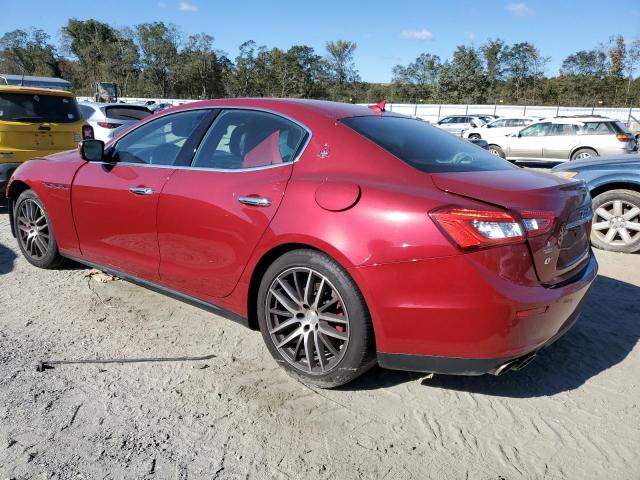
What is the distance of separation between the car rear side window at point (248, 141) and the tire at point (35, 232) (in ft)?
6.62

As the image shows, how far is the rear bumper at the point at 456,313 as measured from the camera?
7.65 ft

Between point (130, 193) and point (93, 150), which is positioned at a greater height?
point (93, 150)

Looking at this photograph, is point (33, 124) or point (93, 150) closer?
point (93, 150)

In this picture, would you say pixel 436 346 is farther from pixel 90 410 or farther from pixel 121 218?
pixel 121 218

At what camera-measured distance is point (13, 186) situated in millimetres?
4816

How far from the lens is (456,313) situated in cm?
238

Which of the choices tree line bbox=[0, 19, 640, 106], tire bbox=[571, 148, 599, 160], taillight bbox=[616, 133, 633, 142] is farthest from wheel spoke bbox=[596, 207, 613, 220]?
tree line bbox=[0, 19, 640, 106]

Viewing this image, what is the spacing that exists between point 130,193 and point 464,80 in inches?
2500

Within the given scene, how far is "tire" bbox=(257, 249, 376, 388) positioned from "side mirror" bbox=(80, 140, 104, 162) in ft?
6.23

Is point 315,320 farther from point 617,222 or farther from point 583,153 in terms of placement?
point 583,153

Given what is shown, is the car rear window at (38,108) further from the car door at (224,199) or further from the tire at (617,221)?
the tire at (617,221)

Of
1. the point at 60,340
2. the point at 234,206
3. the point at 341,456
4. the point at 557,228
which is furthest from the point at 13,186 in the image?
the point at 557,228

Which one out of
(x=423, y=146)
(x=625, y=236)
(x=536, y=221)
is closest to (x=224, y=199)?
(x=423, y=146)

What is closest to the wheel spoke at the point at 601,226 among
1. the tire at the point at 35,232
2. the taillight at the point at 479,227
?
the taillight at the point at 479,227
